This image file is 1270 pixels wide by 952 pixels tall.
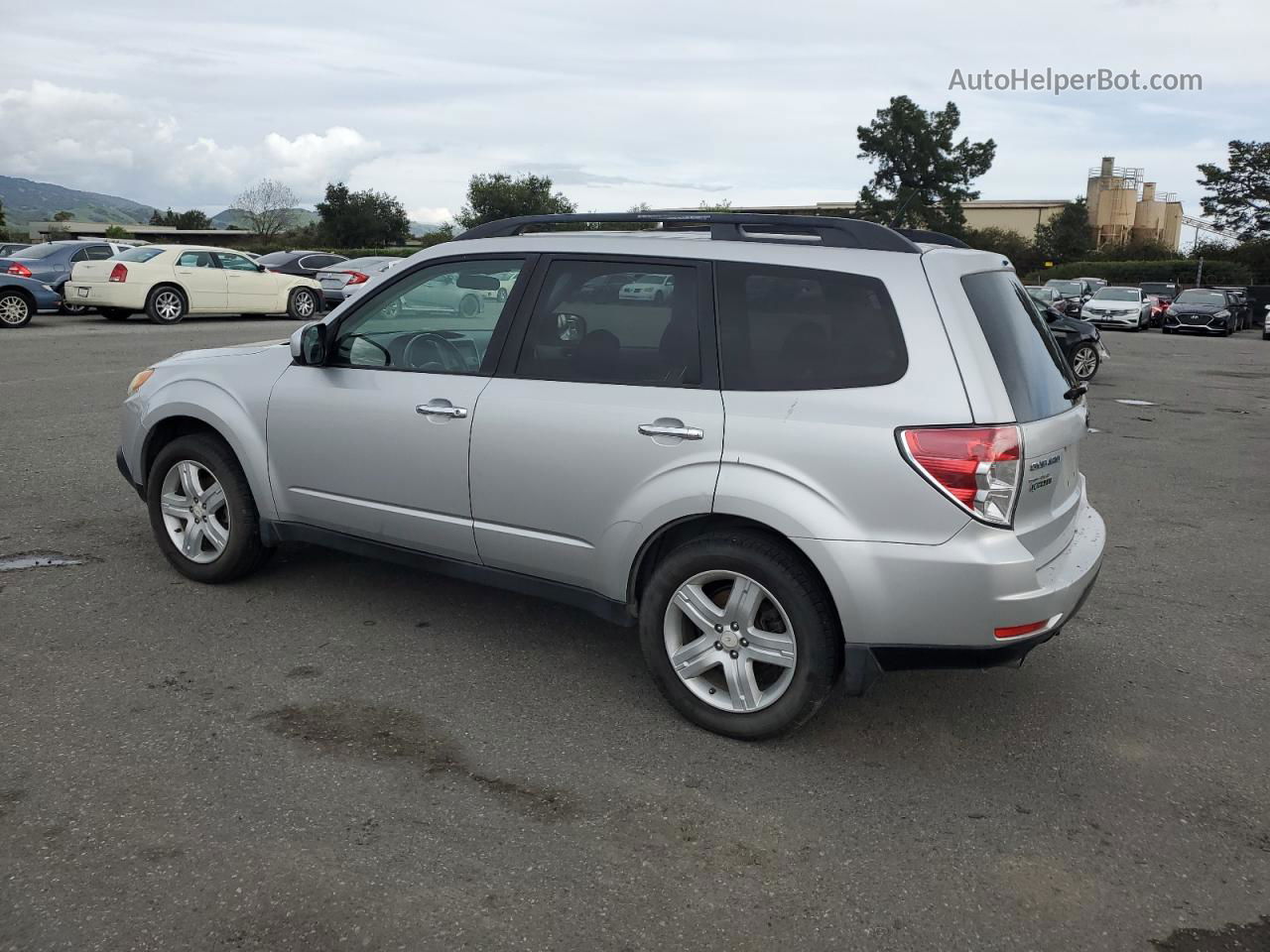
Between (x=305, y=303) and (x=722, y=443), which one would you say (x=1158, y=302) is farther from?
(x=722, y=443)

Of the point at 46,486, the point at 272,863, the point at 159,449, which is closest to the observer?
the point at 272,863

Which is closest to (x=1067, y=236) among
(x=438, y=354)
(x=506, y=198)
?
(x=506, y=198)

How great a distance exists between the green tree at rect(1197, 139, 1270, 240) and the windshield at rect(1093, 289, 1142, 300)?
3538cm

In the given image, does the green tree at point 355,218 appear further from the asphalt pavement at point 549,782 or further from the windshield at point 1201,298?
the asphalt pavement at point 549,782

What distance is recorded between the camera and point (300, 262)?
28.2m

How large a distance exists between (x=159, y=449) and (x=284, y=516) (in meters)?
0.95

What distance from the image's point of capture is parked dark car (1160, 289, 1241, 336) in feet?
109

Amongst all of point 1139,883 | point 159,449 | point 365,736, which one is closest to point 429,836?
point 365,736

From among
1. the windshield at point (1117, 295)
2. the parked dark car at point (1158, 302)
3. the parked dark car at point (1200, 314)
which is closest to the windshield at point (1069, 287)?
the windshield at point (1117, 295)

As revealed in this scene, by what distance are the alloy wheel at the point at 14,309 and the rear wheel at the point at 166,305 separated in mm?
2108

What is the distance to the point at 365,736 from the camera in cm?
381

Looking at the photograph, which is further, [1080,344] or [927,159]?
[927,159]

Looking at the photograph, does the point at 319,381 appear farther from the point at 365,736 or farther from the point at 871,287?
the point at 871,287

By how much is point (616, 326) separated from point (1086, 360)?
1442 cm
